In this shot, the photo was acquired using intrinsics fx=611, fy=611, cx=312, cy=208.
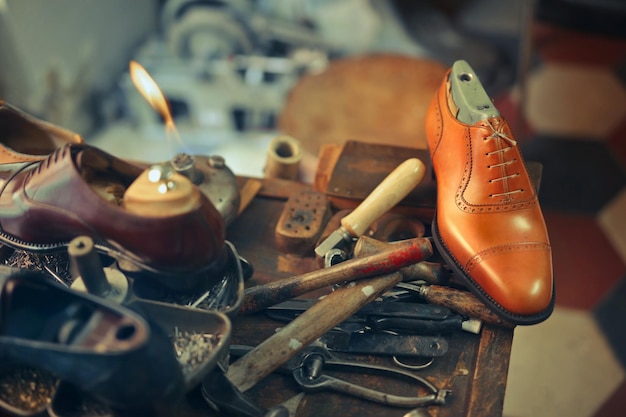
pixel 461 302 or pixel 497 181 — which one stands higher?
pixel 497 181

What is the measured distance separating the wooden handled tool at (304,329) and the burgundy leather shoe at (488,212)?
0.12m

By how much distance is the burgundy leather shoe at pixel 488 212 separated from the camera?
33.3 inches

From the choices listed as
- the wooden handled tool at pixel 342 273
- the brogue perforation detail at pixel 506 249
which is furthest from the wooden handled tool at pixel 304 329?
the brogue perforation detail at pixel 506 249

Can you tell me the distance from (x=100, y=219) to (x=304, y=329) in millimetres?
301

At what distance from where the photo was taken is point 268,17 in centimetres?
216

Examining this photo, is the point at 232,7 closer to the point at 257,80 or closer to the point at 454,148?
the point at 257,80

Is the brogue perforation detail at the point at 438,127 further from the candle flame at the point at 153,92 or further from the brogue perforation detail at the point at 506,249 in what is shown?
the candle flame at the point at 153,92

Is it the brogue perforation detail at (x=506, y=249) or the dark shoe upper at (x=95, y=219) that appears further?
the brogue perforation detail at (x=506, y=249)

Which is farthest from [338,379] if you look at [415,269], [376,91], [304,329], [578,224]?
[578,224]

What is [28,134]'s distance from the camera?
1.02 metres

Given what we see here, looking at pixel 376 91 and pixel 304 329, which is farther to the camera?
pixel 376 91

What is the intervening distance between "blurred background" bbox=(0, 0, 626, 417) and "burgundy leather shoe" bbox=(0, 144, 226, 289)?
0.70m

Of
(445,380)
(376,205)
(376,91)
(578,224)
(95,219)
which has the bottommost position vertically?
(578,224)

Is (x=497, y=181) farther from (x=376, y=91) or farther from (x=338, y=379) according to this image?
(x=376, y=91)
